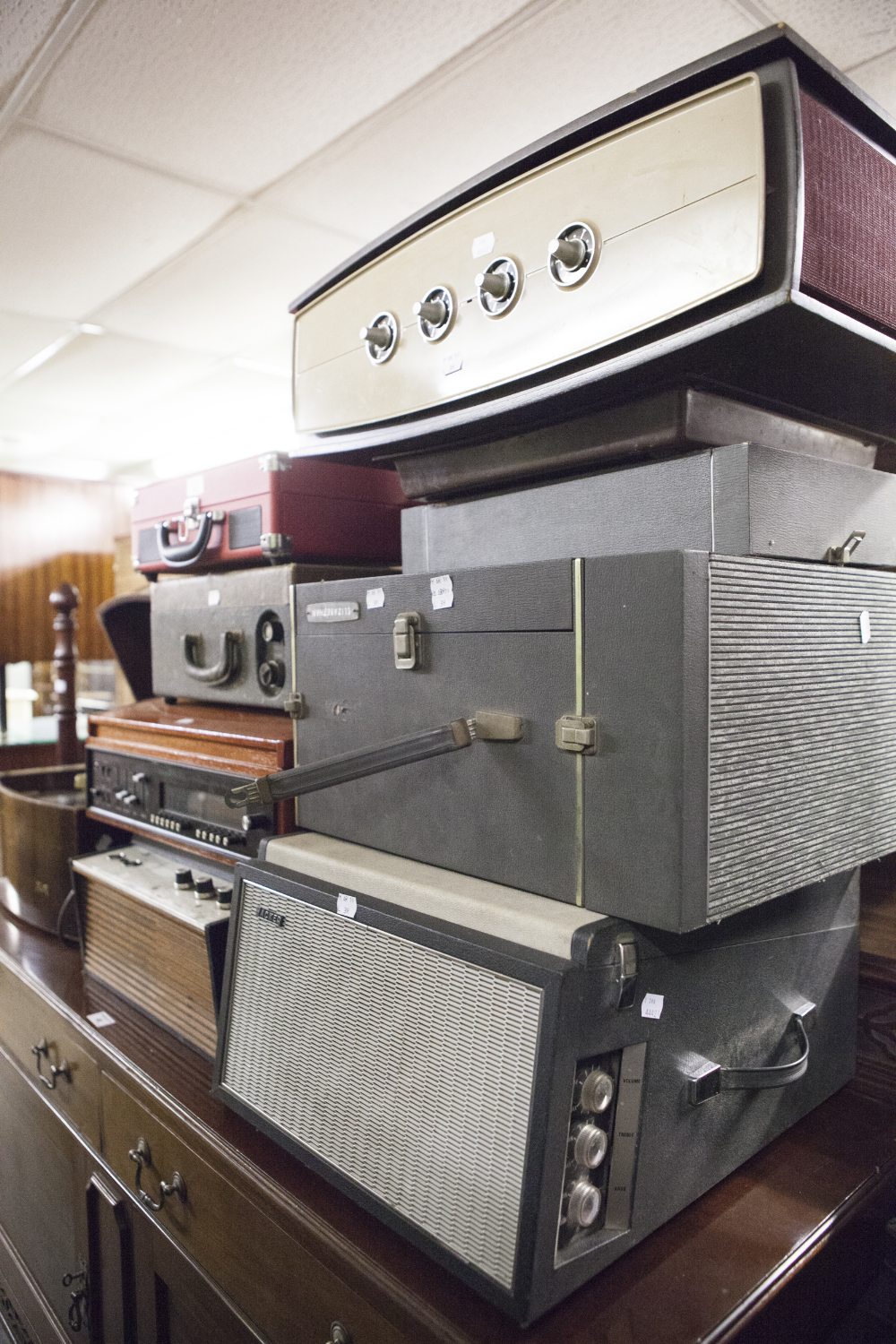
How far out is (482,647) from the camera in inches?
38.1

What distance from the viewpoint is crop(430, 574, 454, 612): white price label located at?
1.01 m

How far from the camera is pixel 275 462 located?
1.54m

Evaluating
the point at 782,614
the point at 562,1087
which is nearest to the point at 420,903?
the point at 562,1087

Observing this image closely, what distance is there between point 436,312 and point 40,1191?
177 cm

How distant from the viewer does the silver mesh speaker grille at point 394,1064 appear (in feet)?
2.57

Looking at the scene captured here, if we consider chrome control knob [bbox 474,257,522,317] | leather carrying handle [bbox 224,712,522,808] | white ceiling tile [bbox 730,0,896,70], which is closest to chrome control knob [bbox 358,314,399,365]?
chrome control knob [bbox 474,257,522,317]

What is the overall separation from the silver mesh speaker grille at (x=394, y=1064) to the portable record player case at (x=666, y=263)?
61 cm

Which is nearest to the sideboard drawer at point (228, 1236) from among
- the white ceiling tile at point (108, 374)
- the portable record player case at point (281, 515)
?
the portable record player case at point (281, 515)

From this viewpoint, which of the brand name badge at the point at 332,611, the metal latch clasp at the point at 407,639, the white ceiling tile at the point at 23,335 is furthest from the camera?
the white ceiling tile at the point at 23,335

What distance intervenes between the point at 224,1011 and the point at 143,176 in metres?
1.95

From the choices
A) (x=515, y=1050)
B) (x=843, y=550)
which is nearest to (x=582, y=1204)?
(x=515, y=1050)

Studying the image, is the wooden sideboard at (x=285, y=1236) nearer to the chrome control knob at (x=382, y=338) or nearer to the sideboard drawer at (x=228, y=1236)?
the sideboard drawer at (x=228, y=1236)

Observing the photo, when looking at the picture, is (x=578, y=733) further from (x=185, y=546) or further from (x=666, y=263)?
(x=185, y=546)

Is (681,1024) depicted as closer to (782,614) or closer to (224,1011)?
(782,614)
